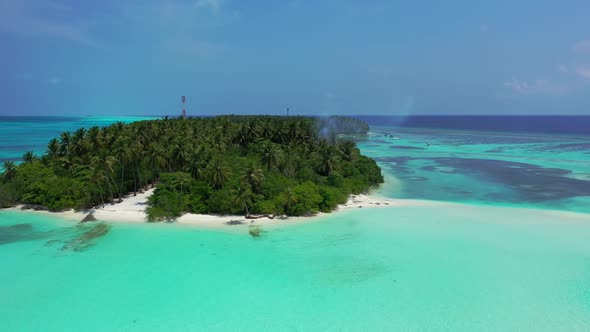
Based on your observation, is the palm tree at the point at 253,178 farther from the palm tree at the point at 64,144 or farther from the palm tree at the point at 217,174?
the palm tree at the point at 64,144

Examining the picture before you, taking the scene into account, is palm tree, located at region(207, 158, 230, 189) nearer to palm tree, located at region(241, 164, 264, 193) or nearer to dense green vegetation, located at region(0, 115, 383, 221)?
dense green vegetation, located at region(0, 115, 383, 221)

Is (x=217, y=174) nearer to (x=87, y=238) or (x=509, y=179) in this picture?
(x=87, y=238)

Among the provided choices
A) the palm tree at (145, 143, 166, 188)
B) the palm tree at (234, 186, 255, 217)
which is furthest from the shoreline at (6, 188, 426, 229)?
the palm tree at (145, 143, 166, 188)

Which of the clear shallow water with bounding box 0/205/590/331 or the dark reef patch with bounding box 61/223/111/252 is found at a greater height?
the dark reef patch with bounding box 61/223/111/252

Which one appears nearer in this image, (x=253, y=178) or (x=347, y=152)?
(x=253, y=178)

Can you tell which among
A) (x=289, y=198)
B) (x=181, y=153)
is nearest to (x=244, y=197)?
(x=289, y=198)
